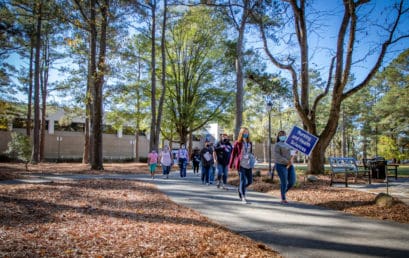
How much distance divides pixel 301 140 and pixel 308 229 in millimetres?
3903

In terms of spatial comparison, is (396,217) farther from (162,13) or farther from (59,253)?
(162,13)

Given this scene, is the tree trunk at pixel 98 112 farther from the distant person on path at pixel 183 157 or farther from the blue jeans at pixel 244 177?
the blue jeans at pixel 244 177

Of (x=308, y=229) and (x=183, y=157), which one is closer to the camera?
(x=308, y=229)

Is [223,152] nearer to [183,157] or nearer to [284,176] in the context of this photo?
[284,176]

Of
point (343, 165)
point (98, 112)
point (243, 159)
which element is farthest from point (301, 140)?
point (98, 112)

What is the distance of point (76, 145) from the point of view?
42.8 meters

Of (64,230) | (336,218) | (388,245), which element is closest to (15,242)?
(64,230)

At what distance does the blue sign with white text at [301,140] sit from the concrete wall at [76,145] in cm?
3630

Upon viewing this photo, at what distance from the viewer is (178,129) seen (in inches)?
1185

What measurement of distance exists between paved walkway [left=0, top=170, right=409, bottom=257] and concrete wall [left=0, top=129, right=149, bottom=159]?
37.0 meters

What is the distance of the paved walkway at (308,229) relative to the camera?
404 centimetres

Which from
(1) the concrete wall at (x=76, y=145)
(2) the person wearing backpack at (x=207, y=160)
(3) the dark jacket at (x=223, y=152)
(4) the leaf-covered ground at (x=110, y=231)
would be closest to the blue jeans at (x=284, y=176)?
(4) the leaf-covered ground at (x=110, y=231)

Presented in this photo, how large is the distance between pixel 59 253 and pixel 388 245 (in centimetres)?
427

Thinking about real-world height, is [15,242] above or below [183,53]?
below
